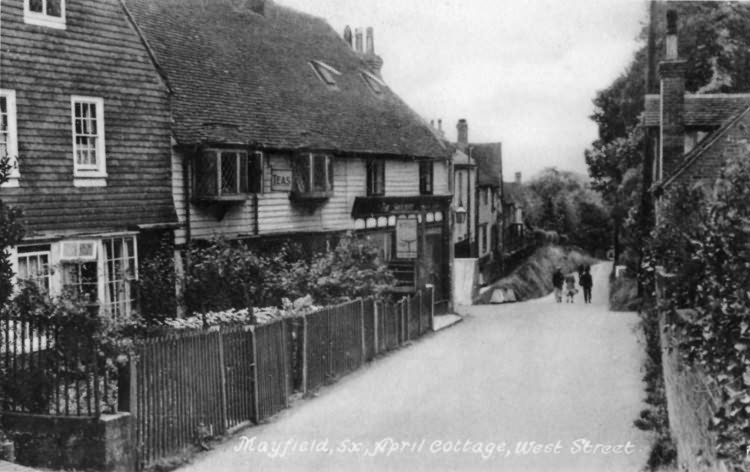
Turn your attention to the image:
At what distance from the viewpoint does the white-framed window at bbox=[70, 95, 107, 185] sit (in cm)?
1480

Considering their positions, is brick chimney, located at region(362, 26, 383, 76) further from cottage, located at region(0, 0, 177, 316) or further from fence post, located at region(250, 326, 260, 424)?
fence post, located at region(250, 326, 260, 424)

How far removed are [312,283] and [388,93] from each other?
15.4m

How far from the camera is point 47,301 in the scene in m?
11.4

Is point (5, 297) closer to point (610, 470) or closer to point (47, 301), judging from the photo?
point (47, 301)

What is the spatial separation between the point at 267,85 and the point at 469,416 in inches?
547

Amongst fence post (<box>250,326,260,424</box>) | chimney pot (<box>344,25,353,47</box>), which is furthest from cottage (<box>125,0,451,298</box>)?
fence post (<box>250,326,260,424</box>)

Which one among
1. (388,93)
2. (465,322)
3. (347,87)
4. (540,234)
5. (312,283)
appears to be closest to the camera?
(312,283)

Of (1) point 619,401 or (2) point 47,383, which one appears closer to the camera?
(2) point 47,383

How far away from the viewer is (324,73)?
26.5 meters

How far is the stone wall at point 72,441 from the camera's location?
847 cm

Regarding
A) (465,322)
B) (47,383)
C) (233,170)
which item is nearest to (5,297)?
(47,383)

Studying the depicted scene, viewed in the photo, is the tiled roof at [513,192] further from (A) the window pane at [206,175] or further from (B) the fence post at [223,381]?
(B) the fence post at [223,381]

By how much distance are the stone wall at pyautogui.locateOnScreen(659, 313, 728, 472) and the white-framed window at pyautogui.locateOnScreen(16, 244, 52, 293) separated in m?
10.4

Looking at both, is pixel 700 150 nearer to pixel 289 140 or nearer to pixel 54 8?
pixel 289 140
